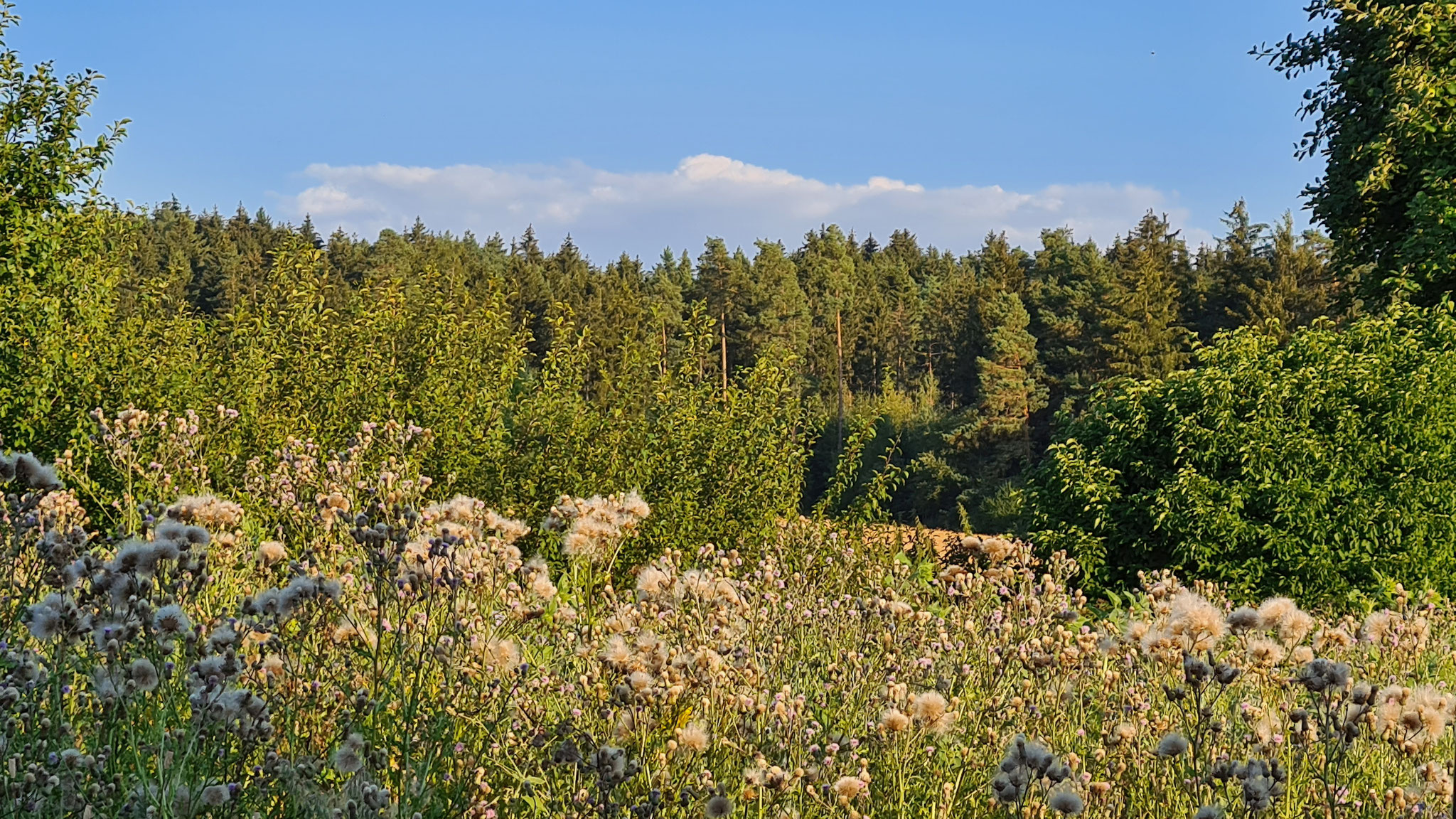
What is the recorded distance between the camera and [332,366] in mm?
A: 9969

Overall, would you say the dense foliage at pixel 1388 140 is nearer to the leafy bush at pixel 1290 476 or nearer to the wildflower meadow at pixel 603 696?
the leafy bush at pixel 1290 476

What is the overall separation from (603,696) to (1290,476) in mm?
8600

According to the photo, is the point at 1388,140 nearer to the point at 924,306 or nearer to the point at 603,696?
the point at 603,696

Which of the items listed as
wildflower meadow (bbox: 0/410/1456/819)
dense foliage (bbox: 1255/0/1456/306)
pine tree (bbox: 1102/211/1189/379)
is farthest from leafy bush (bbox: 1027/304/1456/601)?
pine tree (bbox: 1102/211/1189/379)

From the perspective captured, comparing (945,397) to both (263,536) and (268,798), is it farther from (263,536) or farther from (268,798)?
(268,798)

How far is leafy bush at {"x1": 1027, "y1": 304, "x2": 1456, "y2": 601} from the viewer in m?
9.90

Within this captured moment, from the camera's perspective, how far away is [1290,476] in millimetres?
10031

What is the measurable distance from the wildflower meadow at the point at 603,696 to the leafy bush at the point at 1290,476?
5.58 metres

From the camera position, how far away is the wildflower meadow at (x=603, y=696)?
8.51 ft

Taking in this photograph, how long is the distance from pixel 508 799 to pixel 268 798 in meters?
0.60

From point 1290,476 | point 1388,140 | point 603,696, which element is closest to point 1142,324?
point 1388,140

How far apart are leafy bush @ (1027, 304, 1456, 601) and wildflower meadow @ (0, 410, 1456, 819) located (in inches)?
220

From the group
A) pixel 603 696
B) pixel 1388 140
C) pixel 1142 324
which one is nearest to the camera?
pixel 603 696

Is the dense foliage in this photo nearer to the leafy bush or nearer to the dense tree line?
the leafy bush
